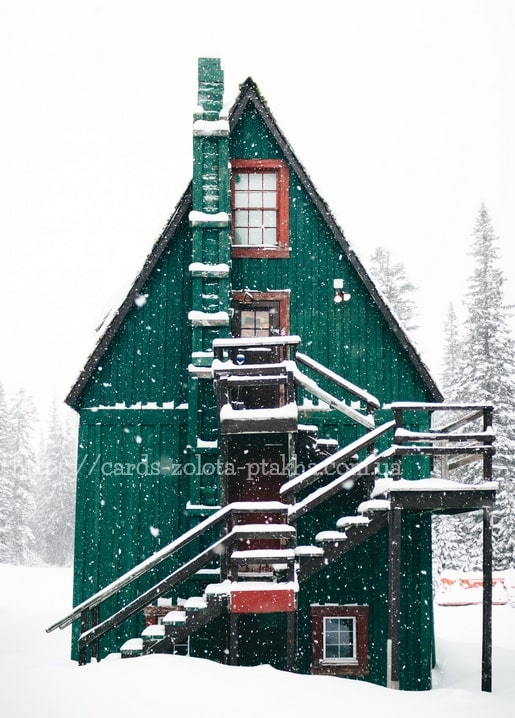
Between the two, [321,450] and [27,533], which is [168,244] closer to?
[321,450]

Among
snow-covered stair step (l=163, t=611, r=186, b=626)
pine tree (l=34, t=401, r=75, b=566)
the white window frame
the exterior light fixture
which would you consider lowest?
pine tree (l=34, t=401, r=75, b=566)

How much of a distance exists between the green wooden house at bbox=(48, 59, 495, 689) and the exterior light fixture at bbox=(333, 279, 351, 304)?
28mm

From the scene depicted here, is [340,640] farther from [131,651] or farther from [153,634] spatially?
[131,651]

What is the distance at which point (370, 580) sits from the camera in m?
13.7

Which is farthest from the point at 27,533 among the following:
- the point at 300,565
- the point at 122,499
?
the point at 300,565

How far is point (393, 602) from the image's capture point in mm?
11258

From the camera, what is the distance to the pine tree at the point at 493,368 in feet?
92.4

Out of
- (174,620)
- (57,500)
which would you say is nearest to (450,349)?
(174,620)

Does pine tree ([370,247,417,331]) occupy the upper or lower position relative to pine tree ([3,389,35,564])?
upper

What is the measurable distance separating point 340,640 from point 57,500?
45.4 metres

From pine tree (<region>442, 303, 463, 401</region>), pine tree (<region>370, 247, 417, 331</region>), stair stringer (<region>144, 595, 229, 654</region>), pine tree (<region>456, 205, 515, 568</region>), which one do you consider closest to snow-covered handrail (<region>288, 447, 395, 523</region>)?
stair stringer (<region>144, 595, 229, 654</region>)

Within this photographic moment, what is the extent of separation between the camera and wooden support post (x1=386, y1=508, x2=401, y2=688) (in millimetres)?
10914

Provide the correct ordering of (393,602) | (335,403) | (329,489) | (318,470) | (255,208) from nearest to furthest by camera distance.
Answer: (393,602) → (318,470) → (329,489) → (335,403) → (255,208)

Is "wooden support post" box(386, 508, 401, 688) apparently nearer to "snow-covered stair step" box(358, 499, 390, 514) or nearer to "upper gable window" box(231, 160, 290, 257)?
"snow-covered stair step" box(358, 499, 390, 514)
